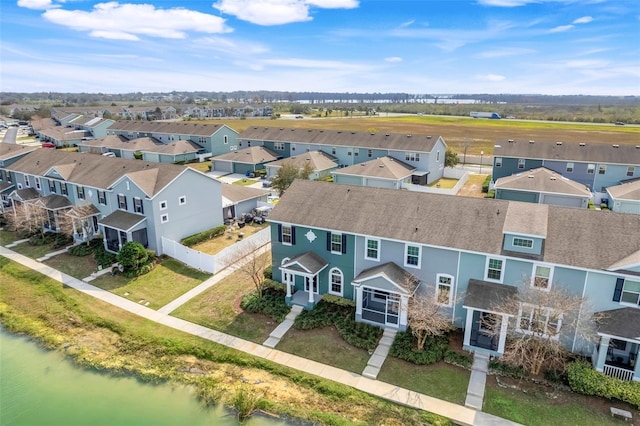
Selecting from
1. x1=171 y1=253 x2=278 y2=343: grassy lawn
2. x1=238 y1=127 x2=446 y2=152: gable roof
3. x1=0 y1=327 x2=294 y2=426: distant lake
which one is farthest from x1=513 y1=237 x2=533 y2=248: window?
x1=238 y1=127 x2=446 y2=152: gable roof

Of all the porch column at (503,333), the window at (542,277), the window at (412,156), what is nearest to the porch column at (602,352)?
the window at (542,277)

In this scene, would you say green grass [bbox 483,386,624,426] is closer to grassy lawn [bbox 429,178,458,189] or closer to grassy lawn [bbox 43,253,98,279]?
grassy lawn [bbox 43,253,98,279]

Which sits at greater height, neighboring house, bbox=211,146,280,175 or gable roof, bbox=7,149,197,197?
gable roof, bbox=7,149,197,197

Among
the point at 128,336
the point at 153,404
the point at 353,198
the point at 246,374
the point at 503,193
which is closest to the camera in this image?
the point at 153,404

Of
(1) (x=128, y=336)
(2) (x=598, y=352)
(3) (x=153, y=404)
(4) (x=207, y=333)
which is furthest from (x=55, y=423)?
(2) (x=598, y=352)

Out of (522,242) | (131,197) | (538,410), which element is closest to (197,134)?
(131,197)

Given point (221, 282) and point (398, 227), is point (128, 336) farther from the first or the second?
point (398, 227)

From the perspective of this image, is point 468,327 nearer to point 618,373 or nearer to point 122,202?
point 618,373
